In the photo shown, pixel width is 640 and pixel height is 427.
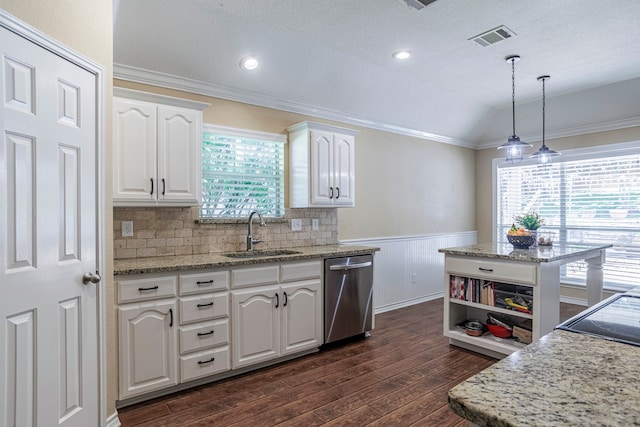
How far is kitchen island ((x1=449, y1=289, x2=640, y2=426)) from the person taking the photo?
668mm

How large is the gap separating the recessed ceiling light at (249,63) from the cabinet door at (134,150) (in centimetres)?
88

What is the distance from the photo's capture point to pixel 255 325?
9.64 ft

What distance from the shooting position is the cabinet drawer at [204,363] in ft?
8.59

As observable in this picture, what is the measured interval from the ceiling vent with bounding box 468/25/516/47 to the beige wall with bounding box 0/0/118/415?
8.84 ft

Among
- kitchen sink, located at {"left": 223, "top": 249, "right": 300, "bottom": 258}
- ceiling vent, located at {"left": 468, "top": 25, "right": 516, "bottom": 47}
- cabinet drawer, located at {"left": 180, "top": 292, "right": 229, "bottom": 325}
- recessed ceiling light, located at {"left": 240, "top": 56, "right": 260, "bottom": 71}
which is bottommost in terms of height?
cabinet drawer, located at {"left": 180, "top": 292, "right": 229, "bottom": 325}

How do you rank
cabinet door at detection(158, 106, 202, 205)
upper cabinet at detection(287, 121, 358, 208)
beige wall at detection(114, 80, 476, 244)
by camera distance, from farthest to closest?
Answer: beige wall at detection(114, 80, 476, 244) → upper cabinet at detection(287, 121, 358, 208) → cabinet door at detection(158, 106, 202, 205)

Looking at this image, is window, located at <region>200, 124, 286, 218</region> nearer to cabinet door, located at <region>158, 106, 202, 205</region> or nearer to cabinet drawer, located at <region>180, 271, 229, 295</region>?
cabinet door, located at <region>158, 106, 202, 205</region>

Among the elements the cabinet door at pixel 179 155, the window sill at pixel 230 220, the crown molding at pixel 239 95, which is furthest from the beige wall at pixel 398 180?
the window sill at pixel 230 220

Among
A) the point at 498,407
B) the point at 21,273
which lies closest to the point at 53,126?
the point at 21,273

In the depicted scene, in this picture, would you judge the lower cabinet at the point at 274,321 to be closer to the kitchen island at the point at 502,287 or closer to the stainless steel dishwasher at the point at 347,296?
the stainless steel dishwasher at the point at 347,296

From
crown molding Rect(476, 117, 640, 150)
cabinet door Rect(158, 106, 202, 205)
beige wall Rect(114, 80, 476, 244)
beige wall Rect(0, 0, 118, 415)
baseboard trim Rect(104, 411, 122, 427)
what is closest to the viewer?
beige wall Rect(0, 0, 118, 415)

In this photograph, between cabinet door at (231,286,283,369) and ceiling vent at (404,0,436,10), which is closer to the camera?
ceiling vent at (404,0,436,10)

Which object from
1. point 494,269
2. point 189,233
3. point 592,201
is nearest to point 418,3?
point 494,269

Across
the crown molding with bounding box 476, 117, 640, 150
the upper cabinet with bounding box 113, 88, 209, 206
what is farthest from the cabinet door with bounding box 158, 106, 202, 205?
the crown molding with bounding box 476, 117, 640, 150
